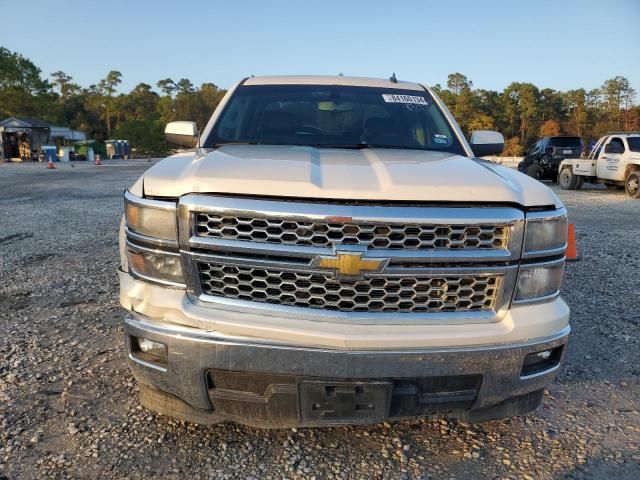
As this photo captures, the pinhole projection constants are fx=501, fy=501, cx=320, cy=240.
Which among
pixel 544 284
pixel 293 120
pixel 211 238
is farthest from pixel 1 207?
pixel 544 284

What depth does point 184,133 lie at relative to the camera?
3506 millimetres

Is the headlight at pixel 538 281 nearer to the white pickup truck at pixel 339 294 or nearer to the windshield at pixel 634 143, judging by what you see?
the white pickup truck at pixel 339 294

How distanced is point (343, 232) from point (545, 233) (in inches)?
33.0

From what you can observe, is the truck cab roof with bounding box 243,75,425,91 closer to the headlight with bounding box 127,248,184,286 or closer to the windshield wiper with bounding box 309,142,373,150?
the windshield wiper with bounding box 309,142,373,150

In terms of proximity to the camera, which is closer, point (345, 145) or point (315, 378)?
point (315, 378)

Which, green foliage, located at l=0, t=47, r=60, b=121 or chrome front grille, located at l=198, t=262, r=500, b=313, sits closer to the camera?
chrome front grille, located at l=198, t=262, r=500, b=313

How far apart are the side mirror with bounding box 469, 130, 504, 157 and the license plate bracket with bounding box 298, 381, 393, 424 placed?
2212mm

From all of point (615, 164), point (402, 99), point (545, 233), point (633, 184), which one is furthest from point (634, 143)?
point (545, 233)

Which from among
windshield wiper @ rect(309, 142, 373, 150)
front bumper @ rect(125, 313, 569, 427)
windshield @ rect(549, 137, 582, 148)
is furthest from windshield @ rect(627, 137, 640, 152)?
front bumper @ rect(125, 313, 569, 427)

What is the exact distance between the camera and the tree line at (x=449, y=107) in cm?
5769

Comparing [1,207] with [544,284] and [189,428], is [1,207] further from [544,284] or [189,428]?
[544,284]

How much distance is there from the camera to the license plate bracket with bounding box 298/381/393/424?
1.90 metres

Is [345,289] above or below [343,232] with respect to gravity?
below

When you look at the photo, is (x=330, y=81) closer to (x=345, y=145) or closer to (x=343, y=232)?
(x=345, y=145)
